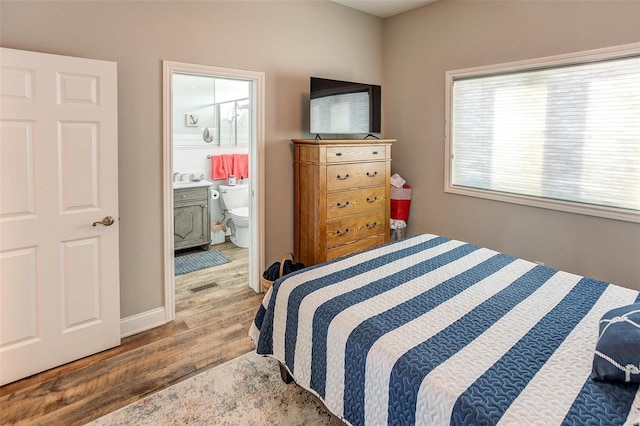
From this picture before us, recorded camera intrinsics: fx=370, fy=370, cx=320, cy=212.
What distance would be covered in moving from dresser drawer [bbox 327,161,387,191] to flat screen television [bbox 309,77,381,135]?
16.2 inches

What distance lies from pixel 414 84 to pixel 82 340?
3855 mm

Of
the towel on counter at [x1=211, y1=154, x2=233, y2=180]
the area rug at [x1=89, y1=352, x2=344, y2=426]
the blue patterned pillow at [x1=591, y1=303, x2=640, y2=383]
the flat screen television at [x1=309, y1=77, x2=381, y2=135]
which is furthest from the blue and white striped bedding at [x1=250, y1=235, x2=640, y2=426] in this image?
the towel on counter at [x1=211, y1=154, x2=233, y2=180]

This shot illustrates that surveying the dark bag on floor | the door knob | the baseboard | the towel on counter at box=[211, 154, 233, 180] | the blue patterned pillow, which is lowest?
the baseboard

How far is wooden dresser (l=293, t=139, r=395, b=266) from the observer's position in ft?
11.2

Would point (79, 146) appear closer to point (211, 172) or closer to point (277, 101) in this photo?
point (277, 101)

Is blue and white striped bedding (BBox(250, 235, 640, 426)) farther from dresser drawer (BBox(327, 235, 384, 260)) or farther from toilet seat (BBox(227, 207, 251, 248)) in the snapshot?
toilet seat (BBox(227, 207, 251, 248))

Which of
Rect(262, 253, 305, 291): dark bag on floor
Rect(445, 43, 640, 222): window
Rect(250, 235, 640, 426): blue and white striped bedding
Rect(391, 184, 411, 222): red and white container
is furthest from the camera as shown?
Rect(391, 184, 411, 222): red and white container

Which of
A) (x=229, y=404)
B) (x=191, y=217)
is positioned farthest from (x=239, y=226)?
(x=229, y=404)

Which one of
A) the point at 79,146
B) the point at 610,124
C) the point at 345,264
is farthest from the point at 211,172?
the point at 610,124

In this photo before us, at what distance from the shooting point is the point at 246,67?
3258 millimetres

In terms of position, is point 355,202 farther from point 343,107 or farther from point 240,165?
point 240,165

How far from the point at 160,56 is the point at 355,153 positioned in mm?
1858

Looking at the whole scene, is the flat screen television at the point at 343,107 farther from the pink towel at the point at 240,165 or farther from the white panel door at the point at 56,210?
the pink towel at the point at 240,165

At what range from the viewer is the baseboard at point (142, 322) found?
9.18 feet
